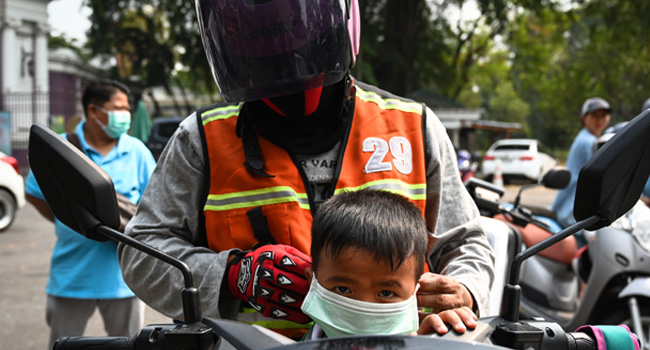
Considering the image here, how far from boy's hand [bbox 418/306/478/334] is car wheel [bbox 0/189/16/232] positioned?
Answer: 978cm

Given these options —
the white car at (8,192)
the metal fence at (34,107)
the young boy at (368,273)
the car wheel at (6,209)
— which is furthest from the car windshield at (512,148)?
the young boy at (368,273)

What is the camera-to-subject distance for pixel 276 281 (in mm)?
1398

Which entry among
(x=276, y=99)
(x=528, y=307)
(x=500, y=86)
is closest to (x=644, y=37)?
(x=528, y=307)

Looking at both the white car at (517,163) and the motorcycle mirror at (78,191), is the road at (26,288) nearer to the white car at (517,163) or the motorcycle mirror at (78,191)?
the motorcycle mirror at (78,191)

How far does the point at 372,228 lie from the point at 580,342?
0.51 m

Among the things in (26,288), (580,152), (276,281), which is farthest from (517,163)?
(276,281)

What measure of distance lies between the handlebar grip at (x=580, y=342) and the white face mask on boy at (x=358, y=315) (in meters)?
0.32

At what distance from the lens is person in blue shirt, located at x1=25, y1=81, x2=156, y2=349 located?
11.8ft

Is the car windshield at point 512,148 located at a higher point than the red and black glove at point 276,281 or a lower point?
lower

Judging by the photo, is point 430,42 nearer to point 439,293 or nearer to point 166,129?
point 166,129

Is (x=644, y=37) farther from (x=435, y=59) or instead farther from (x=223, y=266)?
(x=223, y=266)

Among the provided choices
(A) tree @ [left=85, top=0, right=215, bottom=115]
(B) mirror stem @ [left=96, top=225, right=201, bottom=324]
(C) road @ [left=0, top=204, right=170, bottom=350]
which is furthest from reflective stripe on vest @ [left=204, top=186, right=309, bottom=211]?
(A) tree @ [left=85, top=0, right=215, bottom=115]

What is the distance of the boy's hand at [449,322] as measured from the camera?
1.26 metres

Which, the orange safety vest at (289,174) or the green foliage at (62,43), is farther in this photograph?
the green foliage at (62,43)
